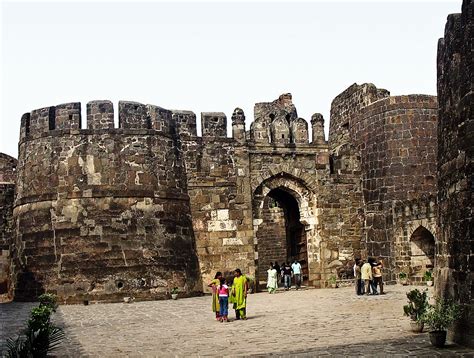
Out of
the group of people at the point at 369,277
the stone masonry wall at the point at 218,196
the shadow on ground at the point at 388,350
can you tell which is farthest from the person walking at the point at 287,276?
the shadow on ground at the point at 388,350

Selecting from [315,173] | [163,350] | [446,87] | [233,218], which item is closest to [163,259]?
[233,218]

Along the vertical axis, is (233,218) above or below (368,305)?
above

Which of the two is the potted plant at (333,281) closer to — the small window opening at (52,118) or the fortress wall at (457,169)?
the small window opening at (52,118)

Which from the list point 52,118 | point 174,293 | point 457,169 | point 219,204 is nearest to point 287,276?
point 219,204

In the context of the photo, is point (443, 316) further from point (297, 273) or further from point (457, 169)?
point (297, 273)

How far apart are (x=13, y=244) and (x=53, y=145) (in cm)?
342

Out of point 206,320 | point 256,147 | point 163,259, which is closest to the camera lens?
point 206,320

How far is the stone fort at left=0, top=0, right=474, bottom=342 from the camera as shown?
1603cm

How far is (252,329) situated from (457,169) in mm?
4251

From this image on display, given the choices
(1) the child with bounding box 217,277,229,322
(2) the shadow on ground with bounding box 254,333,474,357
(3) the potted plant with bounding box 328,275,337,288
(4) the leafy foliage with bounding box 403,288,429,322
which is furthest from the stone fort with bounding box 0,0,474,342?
(2) the shadow on ground with bounding box 254,333,474,357

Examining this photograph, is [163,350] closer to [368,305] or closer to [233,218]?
[368,305]

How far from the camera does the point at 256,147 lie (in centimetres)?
1886

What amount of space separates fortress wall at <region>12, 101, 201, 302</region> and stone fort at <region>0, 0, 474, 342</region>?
0.03 m

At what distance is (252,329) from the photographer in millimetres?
9781
